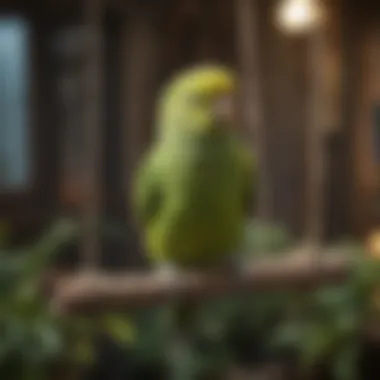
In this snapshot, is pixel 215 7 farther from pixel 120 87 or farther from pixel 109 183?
pixel 109 183

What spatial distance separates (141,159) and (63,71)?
189mm

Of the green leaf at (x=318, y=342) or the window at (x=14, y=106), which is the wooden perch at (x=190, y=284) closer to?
the green leaf at (x=318, y=342)

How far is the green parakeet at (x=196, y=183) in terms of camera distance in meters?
0.86

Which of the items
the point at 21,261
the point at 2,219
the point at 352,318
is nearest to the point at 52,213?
the point at 2,219

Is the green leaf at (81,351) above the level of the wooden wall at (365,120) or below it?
below

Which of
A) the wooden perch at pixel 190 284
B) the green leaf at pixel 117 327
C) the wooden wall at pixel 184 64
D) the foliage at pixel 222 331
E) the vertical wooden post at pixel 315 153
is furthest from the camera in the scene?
the wooden wall at pixel 184 64

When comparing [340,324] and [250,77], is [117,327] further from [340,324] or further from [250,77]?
[250,77]

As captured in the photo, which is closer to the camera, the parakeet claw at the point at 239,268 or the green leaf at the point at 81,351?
the parakeet claw at the point at 239,268

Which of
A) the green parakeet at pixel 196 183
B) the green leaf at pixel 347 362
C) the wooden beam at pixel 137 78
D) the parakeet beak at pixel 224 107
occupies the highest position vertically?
the wooden beam at pixel 137 78

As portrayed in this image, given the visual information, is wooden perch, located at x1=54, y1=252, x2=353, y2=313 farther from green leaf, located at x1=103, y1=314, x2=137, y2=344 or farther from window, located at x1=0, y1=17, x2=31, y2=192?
window, located at x1=0, y1=17, x2=31, y2=192

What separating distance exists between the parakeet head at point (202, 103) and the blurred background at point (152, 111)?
1.09 feet

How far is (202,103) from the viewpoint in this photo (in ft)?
2.75

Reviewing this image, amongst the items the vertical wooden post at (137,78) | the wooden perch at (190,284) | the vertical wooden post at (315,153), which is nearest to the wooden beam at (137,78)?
the vertical wooden post at (137,78)

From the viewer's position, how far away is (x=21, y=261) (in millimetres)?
1039
